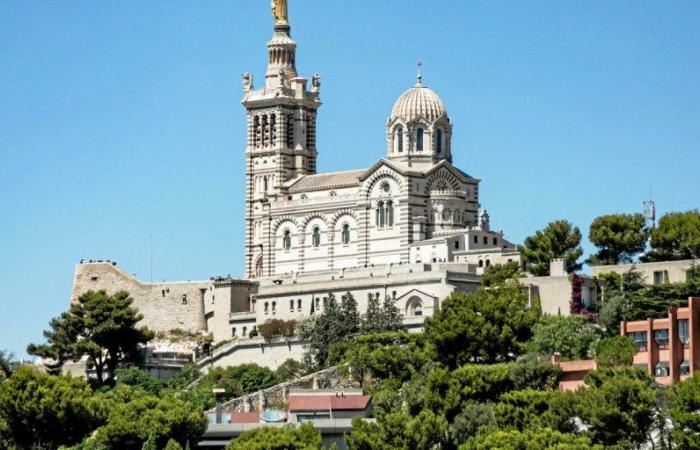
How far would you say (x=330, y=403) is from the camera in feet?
300

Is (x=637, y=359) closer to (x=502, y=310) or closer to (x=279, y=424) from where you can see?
(x=502, y=310)

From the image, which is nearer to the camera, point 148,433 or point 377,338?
point 148,433

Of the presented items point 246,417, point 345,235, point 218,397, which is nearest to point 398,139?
point 345,235

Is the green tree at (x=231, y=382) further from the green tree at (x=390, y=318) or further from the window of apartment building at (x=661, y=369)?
the window of apartment building at (x=661, y=369)

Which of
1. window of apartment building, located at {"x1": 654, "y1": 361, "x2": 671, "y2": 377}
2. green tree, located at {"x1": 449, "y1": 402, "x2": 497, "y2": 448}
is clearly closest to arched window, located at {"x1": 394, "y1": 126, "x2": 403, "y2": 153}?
window of apartment building, located at {"x1": 654, "y1": 361, "x2": 671, "y2": 377}

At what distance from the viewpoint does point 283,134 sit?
128625 millimetres

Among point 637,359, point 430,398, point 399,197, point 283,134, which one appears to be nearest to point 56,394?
point 430,398

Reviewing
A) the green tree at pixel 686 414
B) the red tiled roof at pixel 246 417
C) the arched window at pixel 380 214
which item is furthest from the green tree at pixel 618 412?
the arched window at pixel 380 214

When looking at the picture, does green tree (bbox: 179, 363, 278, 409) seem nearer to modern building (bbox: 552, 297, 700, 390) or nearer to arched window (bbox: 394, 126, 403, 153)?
arched window (bbox: 394, 126, 403, 153)

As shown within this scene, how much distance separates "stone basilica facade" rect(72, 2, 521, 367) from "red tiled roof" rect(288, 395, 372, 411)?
54.2 ft

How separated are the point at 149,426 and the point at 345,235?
34299 millimetres

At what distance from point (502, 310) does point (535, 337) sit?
1.92 metres

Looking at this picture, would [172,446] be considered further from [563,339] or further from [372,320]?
[372,320]

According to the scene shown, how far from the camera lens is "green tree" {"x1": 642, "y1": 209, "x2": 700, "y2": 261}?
10850 cm
